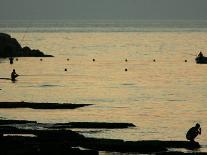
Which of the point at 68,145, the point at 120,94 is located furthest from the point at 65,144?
the point at 120,94

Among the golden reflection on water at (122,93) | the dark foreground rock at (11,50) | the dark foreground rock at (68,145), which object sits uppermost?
the dark foreground rock at (11,50)

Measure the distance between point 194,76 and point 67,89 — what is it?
29.2 metres

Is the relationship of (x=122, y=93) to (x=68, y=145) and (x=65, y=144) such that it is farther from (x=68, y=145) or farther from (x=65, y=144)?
(x=65, y=144)

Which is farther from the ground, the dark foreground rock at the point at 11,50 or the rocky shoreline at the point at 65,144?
the dark foreground rock at the point at 11,50

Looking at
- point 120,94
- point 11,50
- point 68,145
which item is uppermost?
point 11,50

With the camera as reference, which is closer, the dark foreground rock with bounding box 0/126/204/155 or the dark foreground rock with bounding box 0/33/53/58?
the dark foreground rock with bounding box 0/126/204/155

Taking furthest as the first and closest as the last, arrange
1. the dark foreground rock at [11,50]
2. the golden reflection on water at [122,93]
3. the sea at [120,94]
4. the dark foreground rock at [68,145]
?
the dark foreground rock at [11,50] < the golden reflection on water at [122,93] < the sea at [120,94] < the dark foreground rock at [68,145]

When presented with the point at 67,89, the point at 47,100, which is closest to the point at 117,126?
the point at 47,100

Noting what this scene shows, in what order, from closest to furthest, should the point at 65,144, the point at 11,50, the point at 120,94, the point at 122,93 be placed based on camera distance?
the point at 65,144 < the point at 120,94 < the point at 122,93 < the point at 11,50

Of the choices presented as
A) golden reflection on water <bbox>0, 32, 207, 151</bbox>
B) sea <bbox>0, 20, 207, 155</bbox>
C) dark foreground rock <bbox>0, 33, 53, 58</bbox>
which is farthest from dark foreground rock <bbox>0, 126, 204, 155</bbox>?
dark foreground rock <bbox>0, 33, 53, 58</bbox>

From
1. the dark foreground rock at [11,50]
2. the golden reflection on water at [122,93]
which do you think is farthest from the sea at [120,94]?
the dark foreground rock at [11,50]

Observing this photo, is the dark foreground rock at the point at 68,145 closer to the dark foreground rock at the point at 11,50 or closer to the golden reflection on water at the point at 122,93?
the golden reflection on water at the point at 122,93

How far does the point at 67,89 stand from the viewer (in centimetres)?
8588

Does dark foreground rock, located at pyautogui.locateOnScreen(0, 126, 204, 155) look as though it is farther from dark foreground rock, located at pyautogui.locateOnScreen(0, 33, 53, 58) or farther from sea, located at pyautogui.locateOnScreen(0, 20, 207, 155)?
dark foreground rock, located at pyautogui.locateOnScreen(0, 33, 53, 58)
